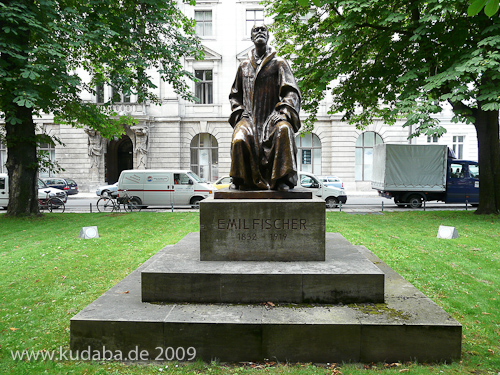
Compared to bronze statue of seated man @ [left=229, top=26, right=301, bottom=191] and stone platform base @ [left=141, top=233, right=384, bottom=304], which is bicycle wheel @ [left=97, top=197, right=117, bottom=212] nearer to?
bronze statue of seated man @ [left=229, top=26, right=301, bottom=191]

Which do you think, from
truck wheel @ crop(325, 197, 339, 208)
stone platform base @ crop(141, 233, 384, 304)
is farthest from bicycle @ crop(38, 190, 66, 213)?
stone platform base @ crop(141, 233, 384, 304)

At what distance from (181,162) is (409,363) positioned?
1151 inches

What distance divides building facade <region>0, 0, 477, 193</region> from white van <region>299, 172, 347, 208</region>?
1243 centimetres

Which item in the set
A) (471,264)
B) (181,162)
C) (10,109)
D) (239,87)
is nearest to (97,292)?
(239,87)

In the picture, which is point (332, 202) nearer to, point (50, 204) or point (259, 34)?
point (50, 204)

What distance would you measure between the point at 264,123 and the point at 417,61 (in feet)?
29.4

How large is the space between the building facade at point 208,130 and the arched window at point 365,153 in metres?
0.08

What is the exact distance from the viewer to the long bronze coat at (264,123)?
525cm

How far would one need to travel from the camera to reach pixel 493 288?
6.03 meters

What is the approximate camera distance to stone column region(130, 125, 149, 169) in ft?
98.6

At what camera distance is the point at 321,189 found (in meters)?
18.7

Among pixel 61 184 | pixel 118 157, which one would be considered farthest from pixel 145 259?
pixel 118 157

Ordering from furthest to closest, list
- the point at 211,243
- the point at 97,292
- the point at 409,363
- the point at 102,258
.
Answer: the point at 102,258, the point at 97,292, the point at 211,243, the point at 409,363

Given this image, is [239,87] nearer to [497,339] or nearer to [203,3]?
[497,339]
